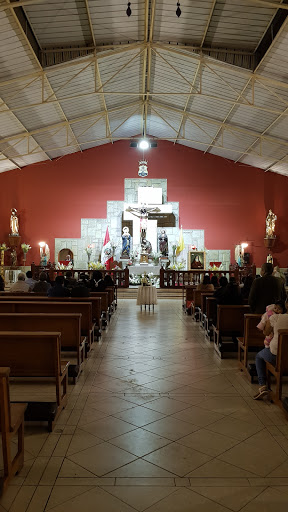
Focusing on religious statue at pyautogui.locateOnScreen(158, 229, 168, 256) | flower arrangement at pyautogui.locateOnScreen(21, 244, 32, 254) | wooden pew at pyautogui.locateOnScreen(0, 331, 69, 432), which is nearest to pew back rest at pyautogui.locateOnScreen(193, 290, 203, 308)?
wooden pew at pyautogui.locateOnScreen(0, 331, 69, 432)

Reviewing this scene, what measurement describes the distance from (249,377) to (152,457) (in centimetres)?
229

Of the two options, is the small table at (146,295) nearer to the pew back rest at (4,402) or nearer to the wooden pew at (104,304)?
the wooden pew at (104,304)

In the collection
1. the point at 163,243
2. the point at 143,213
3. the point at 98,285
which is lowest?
the point at 98,285

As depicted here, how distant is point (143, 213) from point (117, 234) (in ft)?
5.56

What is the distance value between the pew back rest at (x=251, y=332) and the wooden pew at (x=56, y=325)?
6.21 ft

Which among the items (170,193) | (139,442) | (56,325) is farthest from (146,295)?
(170,193)

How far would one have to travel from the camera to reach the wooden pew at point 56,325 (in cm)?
505

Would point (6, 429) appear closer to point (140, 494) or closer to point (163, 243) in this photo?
point (140, 494)

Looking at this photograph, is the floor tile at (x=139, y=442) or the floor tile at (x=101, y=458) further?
the floor tile at (x=139, y=442)

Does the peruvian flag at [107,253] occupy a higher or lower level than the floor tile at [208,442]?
higher

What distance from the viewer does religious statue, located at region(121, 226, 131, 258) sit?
64.6 feet

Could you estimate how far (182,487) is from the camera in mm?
2811

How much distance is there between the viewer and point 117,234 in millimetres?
20312

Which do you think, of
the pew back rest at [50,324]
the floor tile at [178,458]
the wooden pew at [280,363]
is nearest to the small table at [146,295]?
the pew back rest at [50,324]
